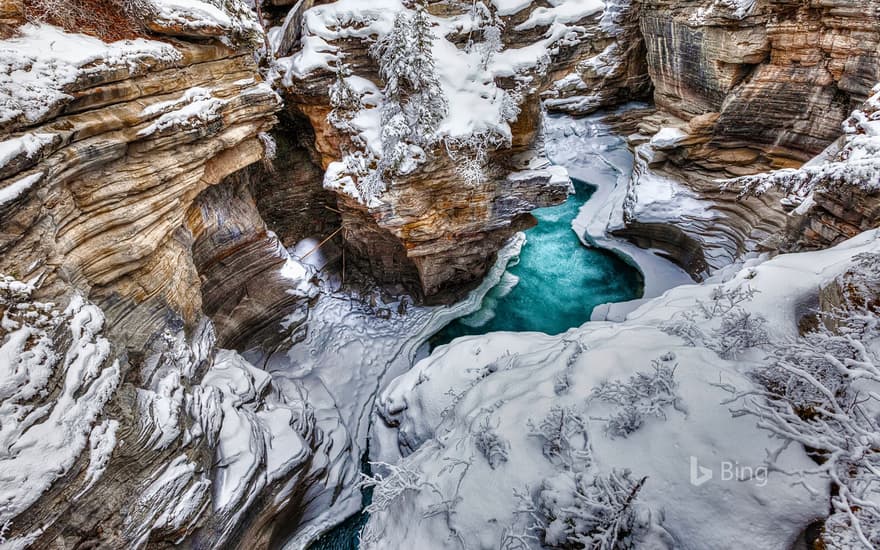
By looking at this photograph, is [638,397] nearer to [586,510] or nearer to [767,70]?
[586,510]

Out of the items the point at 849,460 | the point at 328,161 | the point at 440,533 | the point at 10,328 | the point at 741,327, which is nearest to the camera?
the point at 849,460

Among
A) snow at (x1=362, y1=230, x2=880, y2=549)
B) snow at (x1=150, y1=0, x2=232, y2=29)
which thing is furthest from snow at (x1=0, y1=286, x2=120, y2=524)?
snow at (x1=150, y1=0, x2=232, y2=29)

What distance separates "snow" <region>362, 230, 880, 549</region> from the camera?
121 inches

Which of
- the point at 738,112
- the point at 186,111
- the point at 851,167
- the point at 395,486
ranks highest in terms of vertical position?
the point at 186,111

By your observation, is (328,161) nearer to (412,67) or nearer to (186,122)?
(412,67)

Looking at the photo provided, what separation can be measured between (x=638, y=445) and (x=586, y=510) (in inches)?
34.3

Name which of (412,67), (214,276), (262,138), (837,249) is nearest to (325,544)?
(214,276)

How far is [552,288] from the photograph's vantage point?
12625 millimetres

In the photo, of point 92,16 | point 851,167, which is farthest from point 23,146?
point 851,167

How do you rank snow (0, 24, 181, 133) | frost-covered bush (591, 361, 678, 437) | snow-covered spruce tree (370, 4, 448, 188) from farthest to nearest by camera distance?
snow-covered spruce tree (370, 4, 448, 188) < frost-covered bush (591, 361, 678, 437) < snow (0, 24, 181, 133)

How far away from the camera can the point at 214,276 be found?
8.16 m

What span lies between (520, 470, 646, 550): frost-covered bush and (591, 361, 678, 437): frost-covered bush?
538 millimetres

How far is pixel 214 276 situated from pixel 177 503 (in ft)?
16.2

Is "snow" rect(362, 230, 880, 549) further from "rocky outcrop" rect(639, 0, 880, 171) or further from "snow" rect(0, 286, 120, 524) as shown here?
"rocky outcrop" rect(639, 0, 880, 171)
